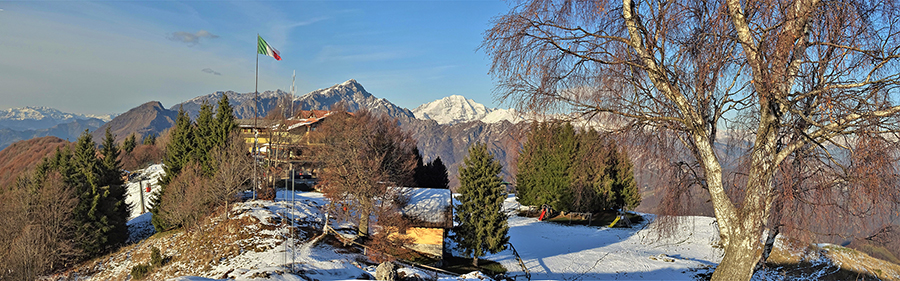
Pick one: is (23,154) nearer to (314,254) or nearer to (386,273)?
(314,254)

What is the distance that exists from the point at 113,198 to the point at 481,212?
93.4 ft

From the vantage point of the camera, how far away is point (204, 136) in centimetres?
3919

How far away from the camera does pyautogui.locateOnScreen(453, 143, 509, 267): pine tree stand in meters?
26.7

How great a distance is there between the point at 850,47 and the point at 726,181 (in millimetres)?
2309

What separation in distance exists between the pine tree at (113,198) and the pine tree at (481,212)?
25.9m

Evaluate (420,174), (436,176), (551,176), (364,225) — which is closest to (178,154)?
(364,225)

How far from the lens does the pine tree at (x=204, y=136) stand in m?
38.7

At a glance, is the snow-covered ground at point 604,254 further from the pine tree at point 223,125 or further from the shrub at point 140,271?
the pine tree at point 223,125

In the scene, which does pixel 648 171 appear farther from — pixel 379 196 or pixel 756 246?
pixel 379 196

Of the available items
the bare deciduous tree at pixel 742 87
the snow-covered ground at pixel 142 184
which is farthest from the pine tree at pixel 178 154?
the bare deciduous tree at pixel 742 87

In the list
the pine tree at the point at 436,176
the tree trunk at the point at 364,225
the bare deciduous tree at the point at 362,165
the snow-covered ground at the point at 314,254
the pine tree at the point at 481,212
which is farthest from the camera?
the pine tree at the point at 436,176

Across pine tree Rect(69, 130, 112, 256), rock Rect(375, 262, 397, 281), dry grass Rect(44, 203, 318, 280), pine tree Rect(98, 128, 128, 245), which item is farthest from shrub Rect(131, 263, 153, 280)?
rock Rect(375, 262, 397, 281)

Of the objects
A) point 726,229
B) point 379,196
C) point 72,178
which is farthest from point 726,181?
point 72,178

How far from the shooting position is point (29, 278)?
24859 millimetres
